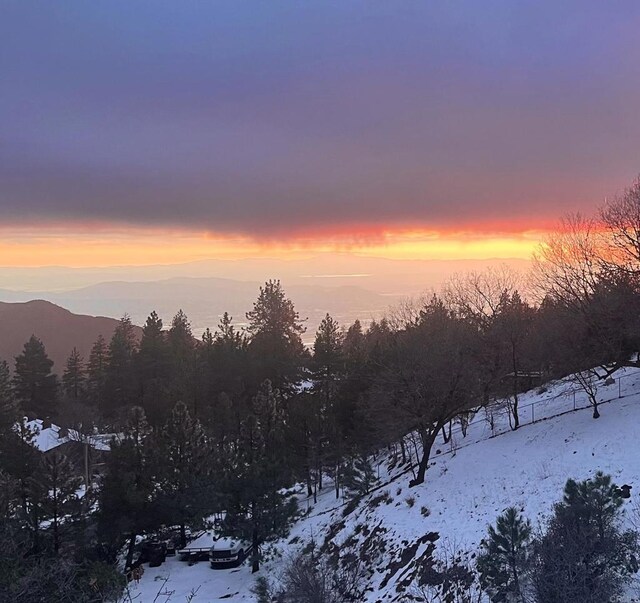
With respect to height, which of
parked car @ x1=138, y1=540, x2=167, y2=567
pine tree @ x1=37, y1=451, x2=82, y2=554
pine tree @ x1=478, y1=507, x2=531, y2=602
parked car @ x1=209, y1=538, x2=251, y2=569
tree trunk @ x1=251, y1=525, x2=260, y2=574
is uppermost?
pine tree @ x1=478, y1=507, x2=531, y2=602

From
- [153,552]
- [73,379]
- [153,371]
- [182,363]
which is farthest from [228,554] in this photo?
[73,379]

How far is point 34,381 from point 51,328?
75.9m

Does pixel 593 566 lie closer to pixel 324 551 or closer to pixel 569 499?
pixel 569 499

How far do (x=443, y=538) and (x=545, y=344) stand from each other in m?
12.3

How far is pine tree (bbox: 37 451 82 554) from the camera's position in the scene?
23.5 metres

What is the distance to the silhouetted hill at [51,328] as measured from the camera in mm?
109188

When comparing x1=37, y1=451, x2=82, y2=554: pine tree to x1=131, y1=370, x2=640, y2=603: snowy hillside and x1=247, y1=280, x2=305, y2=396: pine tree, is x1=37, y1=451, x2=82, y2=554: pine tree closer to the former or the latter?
x1=131, y1=370, x2=640, y2=603: snowy hillside

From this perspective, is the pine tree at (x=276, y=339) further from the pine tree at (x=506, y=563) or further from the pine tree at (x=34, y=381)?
the pine tree at (x=506, y=563)

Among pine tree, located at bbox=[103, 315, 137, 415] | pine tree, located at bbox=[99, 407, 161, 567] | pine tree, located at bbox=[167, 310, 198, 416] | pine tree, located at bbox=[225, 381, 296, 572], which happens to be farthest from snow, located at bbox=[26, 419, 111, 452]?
pine tree, located at bbox=[225, 381, 296, 572]

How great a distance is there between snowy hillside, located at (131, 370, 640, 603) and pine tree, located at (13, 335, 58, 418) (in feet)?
90.6

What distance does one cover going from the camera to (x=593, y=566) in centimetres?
1123

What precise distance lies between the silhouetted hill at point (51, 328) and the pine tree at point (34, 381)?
58.8 m

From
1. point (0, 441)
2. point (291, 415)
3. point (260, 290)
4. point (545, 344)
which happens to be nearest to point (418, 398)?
point (545, 344)

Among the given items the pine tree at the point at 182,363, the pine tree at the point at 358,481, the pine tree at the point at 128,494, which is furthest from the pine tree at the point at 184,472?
the pine tree at the point at 358,481
